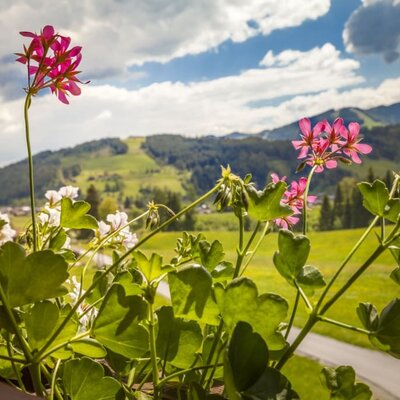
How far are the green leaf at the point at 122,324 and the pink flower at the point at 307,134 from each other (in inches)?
13.9

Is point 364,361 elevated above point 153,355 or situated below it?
below

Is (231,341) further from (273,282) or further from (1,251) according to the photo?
(273,282)

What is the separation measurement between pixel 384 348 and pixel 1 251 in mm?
262

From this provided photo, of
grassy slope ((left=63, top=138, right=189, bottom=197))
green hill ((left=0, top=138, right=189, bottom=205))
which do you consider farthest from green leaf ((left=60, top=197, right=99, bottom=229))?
green hill ((left=0, top=138, right=189, bottom=205))

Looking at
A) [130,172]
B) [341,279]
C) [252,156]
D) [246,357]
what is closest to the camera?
[246,357]

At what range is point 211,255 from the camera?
0.46m

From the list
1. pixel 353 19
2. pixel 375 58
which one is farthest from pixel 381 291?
pixel 375 58

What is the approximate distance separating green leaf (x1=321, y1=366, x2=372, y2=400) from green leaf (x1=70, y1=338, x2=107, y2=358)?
176 millimetres

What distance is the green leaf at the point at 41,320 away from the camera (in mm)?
318

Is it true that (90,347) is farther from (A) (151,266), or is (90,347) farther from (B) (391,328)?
(B) (391,328)

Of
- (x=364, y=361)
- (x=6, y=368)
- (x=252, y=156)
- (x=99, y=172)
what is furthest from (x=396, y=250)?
(x=252, y=156)

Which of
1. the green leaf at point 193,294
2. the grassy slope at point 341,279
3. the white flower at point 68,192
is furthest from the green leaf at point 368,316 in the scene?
the grassy slope at point 341,279

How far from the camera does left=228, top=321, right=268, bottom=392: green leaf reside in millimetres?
268

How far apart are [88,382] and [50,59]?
0.32 m
